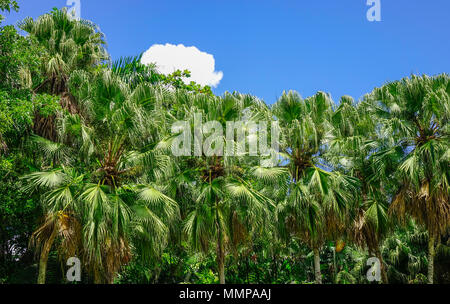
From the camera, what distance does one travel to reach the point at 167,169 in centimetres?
1155

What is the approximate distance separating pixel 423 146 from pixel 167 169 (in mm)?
7971

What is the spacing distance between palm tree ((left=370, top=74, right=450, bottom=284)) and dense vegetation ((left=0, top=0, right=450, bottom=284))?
0.04 metres

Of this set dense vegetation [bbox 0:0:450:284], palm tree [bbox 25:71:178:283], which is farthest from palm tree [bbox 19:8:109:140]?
palm tree [bbox 25:71:178:283]

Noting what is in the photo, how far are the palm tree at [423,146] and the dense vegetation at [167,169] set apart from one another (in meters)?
0.04

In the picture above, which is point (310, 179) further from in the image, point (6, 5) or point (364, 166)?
point (6, 5)

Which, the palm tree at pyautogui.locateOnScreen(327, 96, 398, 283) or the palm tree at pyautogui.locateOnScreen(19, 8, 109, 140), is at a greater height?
the palm tree at pyautogui.locateOnScreen(19, 8, 109, 140)

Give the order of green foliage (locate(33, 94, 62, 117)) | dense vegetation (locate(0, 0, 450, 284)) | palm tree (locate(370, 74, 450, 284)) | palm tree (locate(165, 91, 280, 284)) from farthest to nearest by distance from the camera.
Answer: palm tree (locate(370, 74, 450, 284))
green foliage (locate(33, 94, 62, 117))
palm tree (locate(165, 91, 280, 284))
dense vegetation (locate(0, 0, 450, 284))

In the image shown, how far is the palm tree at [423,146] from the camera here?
12391 mm

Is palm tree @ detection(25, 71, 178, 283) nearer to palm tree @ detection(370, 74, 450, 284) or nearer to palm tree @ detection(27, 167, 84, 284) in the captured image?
palm tree @ detection(27, 167, 84, 284)

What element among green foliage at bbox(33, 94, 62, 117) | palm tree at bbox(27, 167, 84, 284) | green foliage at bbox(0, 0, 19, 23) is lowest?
palm tree at bbox(27, 167, 84, 284)

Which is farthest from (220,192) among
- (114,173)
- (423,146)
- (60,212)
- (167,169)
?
(423,146)

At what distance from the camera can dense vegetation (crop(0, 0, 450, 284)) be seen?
1048 centimetres
